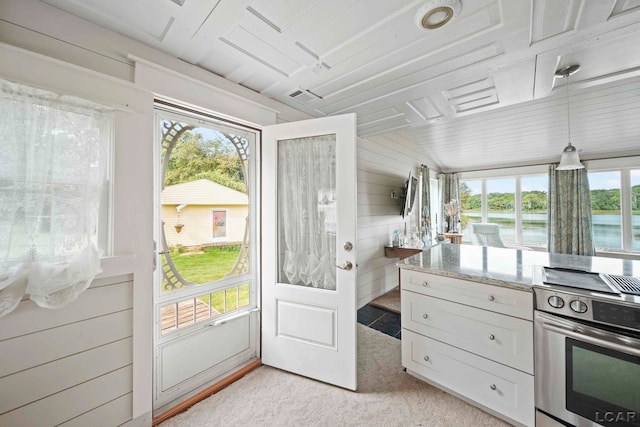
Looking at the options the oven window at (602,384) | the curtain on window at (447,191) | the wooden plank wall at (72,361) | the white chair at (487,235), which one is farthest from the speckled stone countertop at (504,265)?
the curtain on window at (447,191)

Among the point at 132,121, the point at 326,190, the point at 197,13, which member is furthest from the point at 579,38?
the point at 132,121

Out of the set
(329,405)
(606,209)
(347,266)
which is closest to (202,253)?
(347,266)

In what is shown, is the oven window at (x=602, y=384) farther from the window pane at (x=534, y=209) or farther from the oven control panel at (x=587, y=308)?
the window pane at (x=534, y=209)

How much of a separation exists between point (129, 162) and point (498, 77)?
2.60 m

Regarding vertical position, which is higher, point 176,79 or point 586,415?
point 176,79

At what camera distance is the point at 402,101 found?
223 centimetres

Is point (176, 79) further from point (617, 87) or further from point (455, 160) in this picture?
point (455, 160)

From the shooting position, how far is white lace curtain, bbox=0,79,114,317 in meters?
1.06

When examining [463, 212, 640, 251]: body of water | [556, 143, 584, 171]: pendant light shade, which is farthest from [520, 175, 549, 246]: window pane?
[556, 143, 584, 171]: pendant light shade

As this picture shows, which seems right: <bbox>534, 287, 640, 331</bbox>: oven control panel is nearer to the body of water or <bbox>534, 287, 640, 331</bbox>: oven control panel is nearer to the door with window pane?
the door with window pane

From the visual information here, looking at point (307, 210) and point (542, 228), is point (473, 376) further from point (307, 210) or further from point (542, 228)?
point (542, 228)

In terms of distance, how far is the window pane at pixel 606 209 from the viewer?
4.17 metres

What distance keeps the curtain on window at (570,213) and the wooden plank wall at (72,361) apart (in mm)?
6358

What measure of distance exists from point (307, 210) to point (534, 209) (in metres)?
5.38
